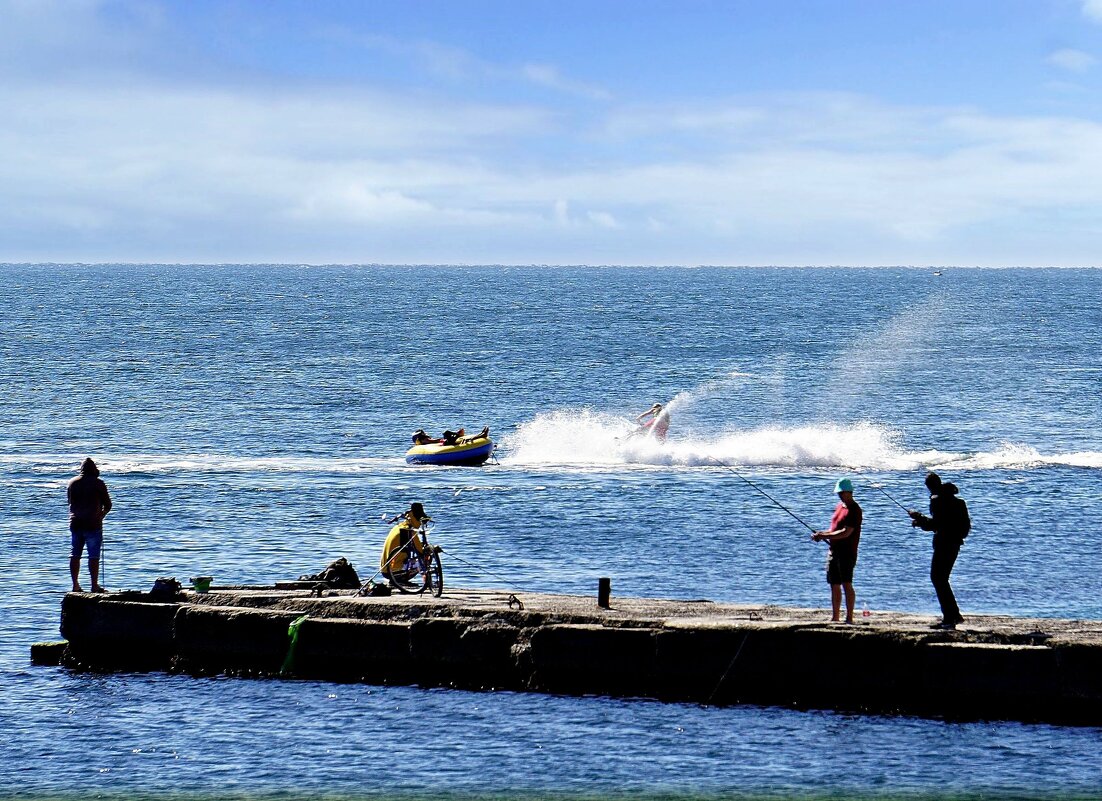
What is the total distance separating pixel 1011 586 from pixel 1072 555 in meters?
4.10

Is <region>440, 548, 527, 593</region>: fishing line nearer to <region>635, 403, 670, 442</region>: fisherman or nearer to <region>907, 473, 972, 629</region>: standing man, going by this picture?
<region>907, 473, 972, 629</region>: standing man

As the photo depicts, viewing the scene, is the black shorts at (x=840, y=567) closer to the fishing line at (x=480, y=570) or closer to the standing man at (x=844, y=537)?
the standing man at (x=844, y=537)

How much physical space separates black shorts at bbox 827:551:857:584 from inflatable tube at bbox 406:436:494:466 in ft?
99.5

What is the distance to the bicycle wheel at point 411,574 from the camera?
70.3ft

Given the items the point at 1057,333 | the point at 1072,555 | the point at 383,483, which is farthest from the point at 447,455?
the point at 1057,333

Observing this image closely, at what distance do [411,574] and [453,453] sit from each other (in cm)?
2694

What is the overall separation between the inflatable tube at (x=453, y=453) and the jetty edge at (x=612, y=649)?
2628 cm

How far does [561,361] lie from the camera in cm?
9506

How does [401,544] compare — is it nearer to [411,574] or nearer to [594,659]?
[411,574]

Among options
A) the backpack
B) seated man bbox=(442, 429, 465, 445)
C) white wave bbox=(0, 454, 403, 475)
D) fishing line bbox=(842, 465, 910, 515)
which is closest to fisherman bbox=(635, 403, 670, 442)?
seated man bbox=(442, 429, 465, 445)

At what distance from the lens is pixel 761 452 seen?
5141cm

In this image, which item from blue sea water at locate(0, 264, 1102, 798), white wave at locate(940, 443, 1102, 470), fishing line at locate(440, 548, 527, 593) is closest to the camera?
blue sea water at locate(0, 264, 1102, 798)

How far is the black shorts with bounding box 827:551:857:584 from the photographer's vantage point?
719 inches

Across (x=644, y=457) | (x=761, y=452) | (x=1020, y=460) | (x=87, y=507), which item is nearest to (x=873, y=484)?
(x=1020, y=460)
